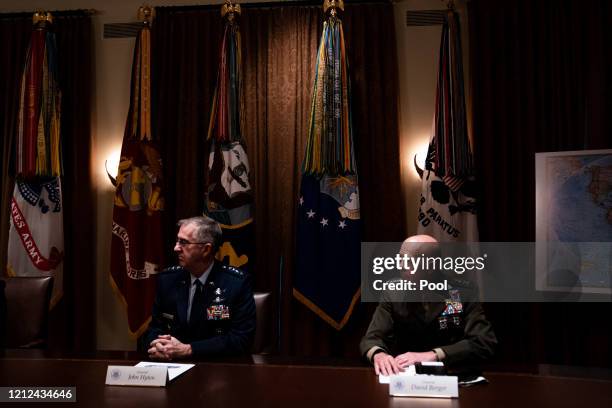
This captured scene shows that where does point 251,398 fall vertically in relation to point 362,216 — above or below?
below

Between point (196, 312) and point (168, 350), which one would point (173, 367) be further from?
point (196, 312)

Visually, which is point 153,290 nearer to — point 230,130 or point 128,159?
point 128,159

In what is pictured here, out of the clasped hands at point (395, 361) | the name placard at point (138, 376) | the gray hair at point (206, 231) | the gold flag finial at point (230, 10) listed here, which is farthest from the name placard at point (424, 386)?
the gold flag finial at point (230, 10)

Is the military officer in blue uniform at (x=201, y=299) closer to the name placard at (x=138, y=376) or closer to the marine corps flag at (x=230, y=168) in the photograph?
the name placard at (x=138, y=376)

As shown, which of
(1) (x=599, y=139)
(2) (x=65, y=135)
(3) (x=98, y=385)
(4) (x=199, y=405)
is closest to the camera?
(4) (x=199, y=405)

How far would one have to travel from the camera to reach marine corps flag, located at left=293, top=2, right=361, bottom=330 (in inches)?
145

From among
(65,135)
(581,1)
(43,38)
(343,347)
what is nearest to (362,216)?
(343,347)

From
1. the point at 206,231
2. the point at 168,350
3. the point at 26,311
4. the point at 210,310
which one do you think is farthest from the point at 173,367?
the point at 26,311

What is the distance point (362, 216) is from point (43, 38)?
2585mm

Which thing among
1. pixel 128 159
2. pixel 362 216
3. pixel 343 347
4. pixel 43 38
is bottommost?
pixel 343 347

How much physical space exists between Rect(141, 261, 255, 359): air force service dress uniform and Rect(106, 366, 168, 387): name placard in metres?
0.62

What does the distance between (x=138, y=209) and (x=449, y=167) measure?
7.01ft

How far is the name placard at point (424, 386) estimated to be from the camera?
1.60 metres

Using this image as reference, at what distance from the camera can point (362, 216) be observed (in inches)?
153
